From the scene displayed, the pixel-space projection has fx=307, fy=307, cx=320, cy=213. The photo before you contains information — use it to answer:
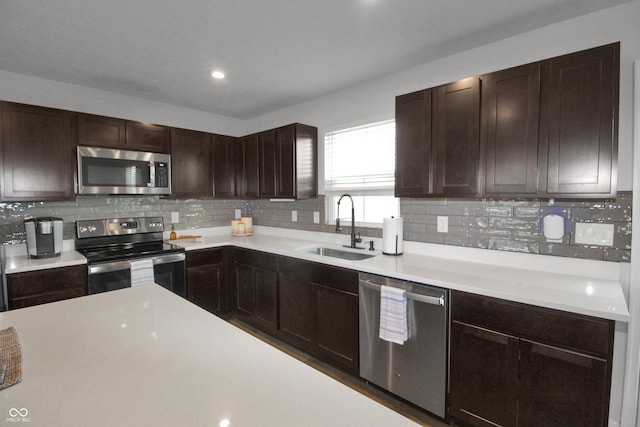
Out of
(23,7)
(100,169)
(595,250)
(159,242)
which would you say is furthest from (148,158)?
(595,250)

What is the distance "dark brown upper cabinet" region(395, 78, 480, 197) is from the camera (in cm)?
201

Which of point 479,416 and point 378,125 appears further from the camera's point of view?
point 378,125

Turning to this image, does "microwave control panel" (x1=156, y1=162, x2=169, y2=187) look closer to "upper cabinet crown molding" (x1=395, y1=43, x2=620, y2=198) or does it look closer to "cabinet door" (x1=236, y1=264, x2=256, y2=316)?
"cabinet door" (x1=236, y1=264, x2=256, y2=316)

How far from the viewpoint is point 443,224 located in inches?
97.6

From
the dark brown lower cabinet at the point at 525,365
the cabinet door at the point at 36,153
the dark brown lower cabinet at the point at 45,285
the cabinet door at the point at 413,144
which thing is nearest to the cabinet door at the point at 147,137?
the cabinet door at the point at 36,153

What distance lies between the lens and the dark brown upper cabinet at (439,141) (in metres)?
2.01

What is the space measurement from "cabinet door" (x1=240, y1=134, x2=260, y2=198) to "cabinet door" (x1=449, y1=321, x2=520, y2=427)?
106 inches

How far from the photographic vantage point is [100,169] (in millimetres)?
2865

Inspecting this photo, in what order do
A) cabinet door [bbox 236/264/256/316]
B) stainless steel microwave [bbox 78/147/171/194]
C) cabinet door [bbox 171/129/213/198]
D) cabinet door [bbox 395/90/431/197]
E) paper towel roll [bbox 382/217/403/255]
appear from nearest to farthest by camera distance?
cabinet door [bbox 395/90/431/197] < paper towel roll [bbox 382/217/403/255] < stainless steel microwave [bbox 78/147/171/194] < cabinet door [bbox 236/264/256/316] < cabinet door [bbox 171/129/213/198]

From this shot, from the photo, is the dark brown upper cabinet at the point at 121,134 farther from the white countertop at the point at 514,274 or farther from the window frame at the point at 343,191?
the white countertop at the point at 514,274

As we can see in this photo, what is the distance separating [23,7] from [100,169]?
1376mm

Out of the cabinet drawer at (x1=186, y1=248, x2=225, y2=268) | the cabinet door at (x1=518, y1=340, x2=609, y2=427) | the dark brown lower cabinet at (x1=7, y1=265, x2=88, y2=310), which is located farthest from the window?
the dark brown lower cabinet at (x1=7, y1=265, x2=88, y2=310)

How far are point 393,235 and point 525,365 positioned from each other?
1.23 meters

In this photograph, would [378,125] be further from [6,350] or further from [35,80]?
[35,80]
